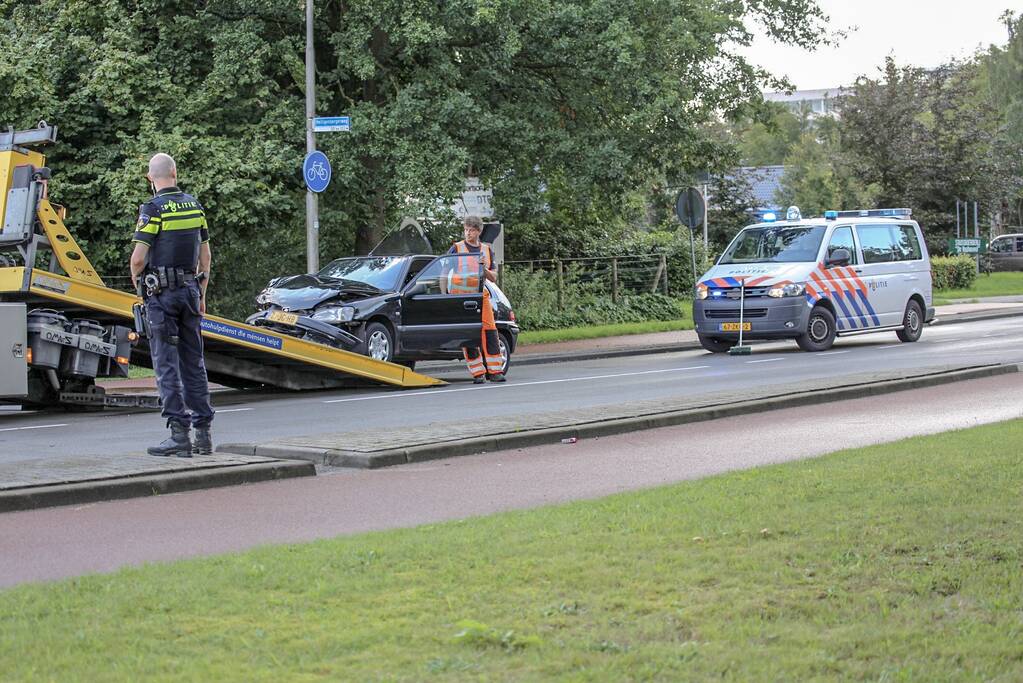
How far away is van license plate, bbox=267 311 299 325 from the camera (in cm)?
1688

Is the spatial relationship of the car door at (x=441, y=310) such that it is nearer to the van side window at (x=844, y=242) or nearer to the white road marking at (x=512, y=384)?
the white road marking at (x=512, y=384)

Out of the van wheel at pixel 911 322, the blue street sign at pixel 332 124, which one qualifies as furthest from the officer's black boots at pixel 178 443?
the van wheel at pixel 911 322

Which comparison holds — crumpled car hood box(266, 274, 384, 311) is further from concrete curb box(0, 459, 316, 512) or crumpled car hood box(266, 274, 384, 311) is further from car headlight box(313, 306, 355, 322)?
concrete curb box(0, 459, 316, 512)

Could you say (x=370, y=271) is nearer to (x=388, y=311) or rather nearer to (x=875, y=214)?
(x=388, y=311)

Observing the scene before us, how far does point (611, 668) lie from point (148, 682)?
4.50ft

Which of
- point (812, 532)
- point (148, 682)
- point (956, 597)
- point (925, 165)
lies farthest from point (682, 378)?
point (925, 165)

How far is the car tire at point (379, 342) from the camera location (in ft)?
59.2

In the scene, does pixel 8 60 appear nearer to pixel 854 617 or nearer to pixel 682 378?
pixel 682 378

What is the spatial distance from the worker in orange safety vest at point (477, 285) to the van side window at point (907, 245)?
928cm

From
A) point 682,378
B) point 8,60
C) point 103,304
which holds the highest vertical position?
point 8,60

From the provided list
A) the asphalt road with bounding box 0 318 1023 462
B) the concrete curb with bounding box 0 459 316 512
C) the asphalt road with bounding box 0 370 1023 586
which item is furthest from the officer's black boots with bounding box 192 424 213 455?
the asphalt road with bounding box 0 318 1023 462

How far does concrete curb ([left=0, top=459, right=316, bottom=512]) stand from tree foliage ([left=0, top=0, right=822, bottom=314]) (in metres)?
14.7

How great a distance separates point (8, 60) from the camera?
23203 millimetres

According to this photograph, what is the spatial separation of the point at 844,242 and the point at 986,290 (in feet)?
85.0
